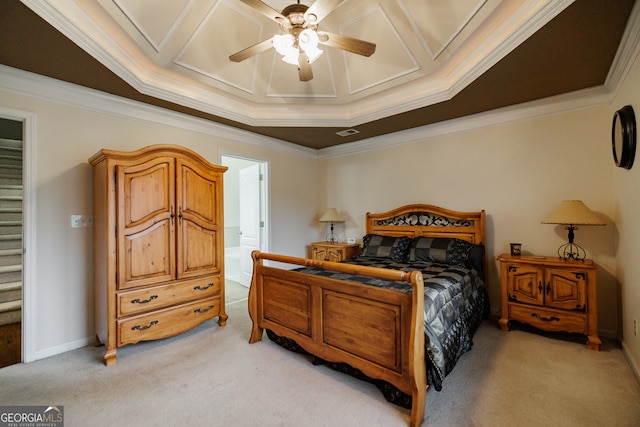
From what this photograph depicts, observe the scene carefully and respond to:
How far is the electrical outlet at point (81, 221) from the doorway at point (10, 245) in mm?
766

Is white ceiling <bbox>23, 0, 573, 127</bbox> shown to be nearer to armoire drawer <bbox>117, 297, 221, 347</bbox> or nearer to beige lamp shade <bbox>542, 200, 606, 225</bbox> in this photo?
beige lamp shade <bbox>542, 200, 606, 225</bbox>

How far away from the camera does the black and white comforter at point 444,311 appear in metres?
1.76

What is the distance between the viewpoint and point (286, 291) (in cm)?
244

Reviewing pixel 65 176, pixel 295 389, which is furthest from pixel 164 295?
pixel 295 389

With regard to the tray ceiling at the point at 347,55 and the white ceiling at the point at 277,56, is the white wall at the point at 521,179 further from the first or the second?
the white ceiling at the point at 277,56

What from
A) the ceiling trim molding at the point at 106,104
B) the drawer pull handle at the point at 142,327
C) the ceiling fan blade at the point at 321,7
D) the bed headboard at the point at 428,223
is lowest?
the drawer pull handle at the point at 142,327

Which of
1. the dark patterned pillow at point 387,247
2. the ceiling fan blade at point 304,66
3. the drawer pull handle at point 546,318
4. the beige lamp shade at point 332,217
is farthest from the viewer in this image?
the beige lamp shade at point 332,217

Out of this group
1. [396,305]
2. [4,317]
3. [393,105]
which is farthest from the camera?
[393,105]

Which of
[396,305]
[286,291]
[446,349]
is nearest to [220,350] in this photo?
[286,291]

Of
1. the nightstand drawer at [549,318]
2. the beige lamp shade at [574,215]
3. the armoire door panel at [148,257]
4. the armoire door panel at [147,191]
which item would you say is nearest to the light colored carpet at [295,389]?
the nightstand drawer at [549,318]

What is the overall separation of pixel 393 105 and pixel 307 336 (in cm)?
278

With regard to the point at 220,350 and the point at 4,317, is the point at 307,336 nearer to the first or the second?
the point at 220,350

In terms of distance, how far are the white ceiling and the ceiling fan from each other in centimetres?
55

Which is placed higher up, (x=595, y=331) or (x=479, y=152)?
(x=479, y=152)
